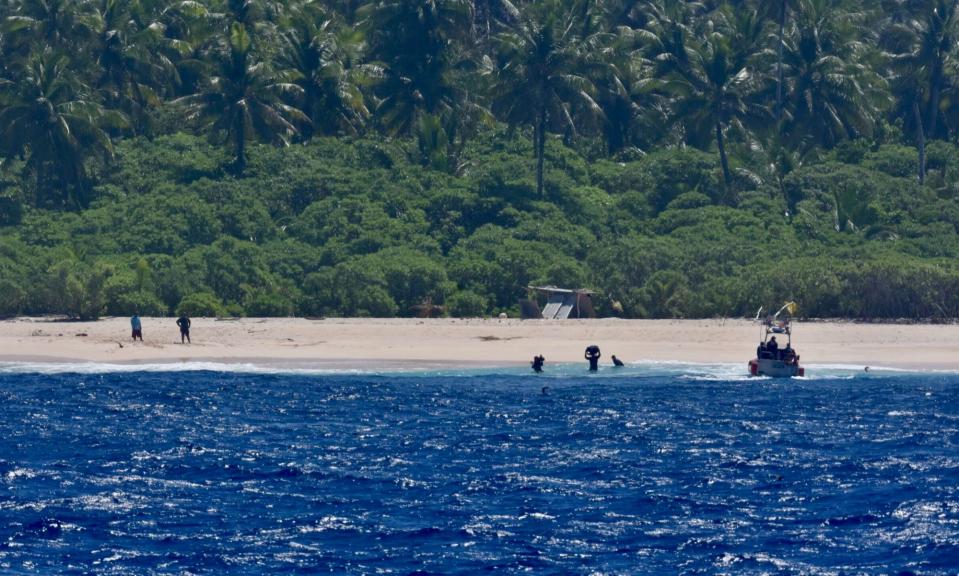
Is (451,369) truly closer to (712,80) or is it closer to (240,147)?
(240,147)

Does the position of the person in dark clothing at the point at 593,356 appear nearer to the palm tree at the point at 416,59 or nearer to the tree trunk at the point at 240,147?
the tree trunk at the point at 240,147

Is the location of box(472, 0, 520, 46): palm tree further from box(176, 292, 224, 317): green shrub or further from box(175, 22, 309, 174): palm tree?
box(176, 292, 224, 317): green shrub

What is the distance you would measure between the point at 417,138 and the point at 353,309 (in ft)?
61.2

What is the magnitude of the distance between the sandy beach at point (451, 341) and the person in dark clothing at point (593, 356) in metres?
1.43

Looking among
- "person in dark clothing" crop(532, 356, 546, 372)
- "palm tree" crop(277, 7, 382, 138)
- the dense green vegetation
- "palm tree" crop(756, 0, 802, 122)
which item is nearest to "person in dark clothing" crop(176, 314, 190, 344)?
the dense green vegetation

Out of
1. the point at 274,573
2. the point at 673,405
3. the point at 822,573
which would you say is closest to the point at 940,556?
the point at 822,573

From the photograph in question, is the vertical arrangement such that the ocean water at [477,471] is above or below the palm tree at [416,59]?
below

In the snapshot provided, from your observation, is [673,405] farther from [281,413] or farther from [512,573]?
[512,573]

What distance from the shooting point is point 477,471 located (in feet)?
92.7

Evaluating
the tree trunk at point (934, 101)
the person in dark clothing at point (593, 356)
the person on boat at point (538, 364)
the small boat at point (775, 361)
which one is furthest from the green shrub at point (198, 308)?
the tree trunk at point (934, 101)

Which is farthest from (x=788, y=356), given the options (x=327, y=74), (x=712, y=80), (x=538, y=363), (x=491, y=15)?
(x=491, y=15)

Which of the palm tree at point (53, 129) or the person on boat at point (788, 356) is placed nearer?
the person on boat at point (788, 356)

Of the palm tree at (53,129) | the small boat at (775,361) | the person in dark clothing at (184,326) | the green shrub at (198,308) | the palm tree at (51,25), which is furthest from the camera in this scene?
the palm tree at (51,25)

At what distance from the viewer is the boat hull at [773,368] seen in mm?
→ 39250
